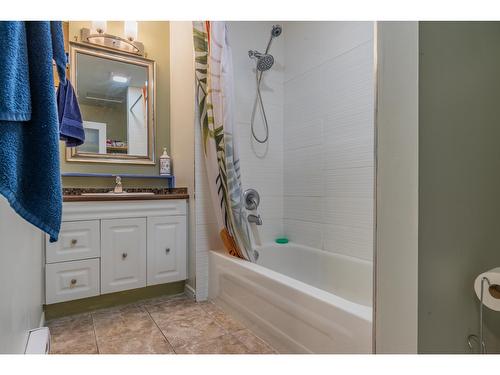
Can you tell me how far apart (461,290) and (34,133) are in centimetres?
124

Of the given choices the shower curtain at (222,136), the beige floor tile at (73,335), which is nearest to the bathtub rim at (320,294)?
the shower curtain at (222,136)

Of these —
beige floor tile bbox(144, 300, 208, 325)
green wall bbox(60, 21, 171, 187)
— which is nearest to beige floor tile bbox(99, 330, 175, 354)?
beige floor tile bbox(144, 300, 208, 325)

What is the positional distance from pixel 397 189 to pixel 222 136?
1.24 m

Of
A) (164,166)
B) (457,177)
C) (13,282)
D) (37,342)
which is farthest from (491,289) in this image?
(164,166)

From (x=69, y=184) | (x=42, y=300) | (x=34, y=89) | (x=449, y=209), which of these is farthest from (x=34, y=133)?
(x=69, y=184)

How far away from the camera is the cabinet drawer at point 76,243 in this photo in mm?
1643

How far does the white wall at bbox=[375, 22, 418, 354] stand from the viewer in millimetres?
717

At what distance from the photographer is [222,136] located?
5.88ft

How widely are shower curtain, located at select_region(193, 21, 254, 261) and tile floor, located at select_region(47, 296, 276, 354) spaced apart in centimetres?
44

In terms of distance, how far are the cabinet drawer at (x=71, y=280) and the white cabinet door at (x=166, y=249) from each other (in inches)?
13.5

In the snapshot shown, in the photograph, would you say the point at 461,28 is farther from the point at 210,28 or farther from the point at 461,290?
the point at 210,28

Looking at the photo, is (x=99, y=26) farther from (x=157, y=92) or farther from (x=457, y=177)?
(x=457, y=177)

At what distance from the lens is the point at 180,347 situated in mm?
1383

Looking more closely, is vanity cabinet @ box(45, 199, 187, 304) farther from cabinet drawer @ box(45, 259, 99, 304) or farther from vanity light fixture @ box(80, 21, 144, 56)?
vanity light fixture @ box(80, 21, 144, 56)
